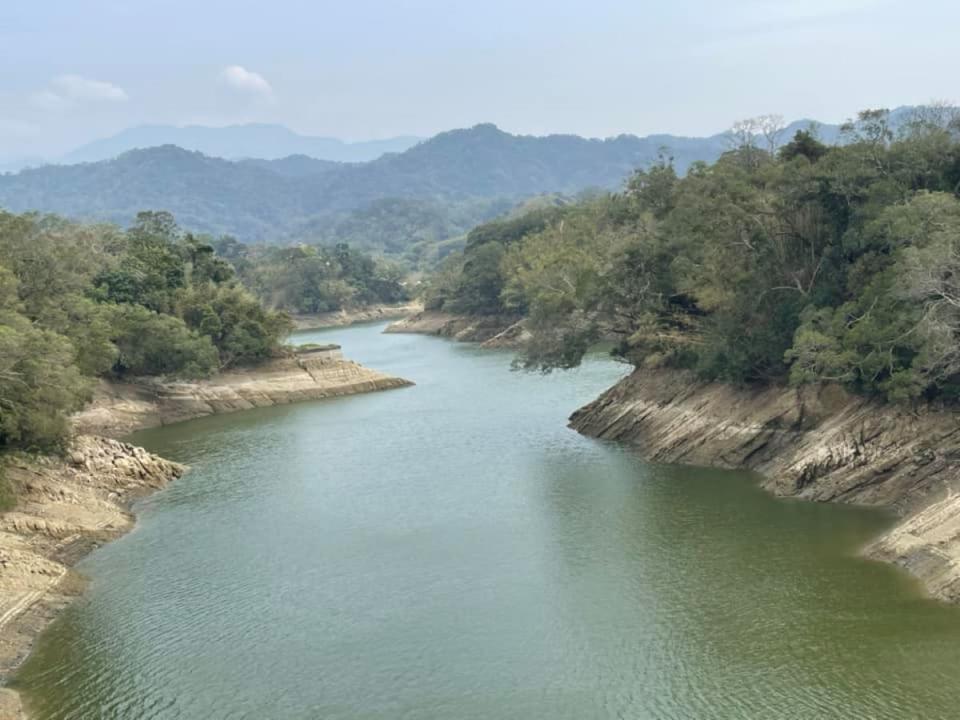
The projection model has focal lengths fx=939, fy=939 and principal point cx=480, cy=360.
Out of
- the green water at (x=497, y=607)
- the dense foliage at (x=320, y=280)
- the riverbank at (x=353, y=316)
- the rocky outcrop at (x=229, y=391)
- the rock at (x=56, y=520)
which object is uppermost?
the dense foliage at (x=320, y=280)

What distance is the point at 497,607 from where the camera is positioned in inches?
1087

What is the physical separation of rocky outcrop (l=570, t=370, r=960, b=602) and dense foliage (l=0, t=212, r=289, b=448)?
87.4 ft

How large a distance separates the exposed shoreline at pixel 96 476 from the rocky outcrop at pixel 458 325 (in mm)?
36542

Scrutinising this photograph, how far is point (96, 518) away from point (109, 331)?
23.0m

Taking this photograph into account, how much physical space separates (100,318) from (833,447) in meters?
44.1

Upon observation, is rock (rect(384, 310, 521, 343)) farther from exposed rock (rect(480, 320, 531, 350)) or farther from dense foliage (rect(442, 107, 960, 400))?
dense foliage (rect(442, 107, 960, 400))

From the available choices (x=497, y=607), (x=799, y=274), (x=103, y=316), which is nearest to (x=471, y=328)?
(x=103, y=316)

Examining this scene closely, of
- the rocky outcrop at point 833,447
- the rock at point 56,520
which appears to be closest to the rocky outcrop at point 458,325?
the rocky outcrop at point 833,447

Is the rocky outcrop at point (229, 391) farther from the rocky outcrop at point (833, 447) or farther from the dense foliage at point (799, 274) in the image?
the rocky outcrop at point (833, 447)

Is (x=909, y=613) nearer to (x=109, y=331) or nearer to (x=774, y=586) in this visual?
(x=774, y=586)

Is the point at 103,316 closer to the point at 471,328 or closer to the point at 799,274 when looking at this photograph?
the point at 799,274

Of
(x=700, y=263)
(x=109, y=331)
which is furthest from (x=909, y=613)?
(x=109, y=331)

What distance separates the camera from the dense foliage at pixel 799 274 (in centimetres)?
3388

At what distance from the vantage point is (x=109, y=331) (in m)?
57.1
